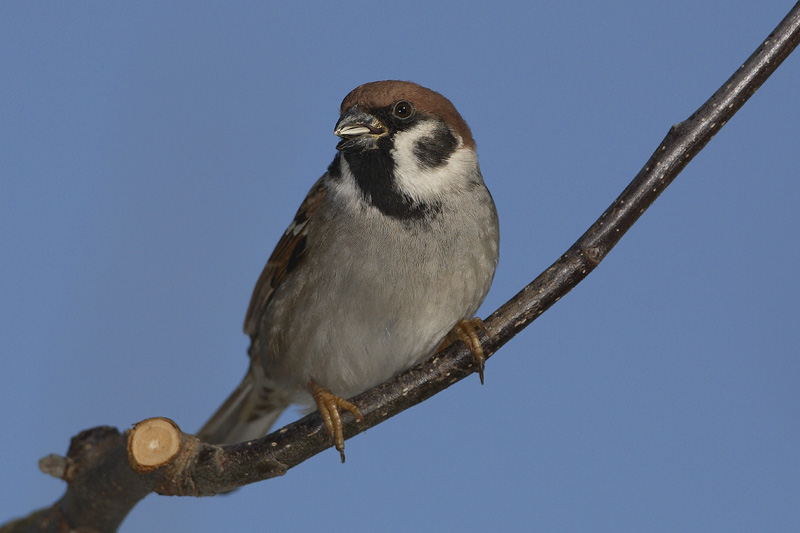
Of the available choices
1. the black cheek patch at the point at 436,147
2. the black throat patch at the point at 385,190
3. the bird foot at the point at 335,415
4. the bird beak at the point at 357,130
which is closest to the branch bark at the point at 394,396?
the bird foot at the point at 335,415

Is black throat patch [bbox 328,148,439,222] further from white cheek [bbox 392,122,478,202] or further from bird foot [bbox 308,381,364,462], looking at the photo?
bird foot [bbox 308,381,364,462]

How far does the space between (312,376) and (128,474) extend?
847 millimetres

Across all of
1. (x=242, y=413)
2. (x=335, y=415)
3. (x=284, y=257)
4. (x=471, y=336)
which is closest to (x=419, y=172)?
(x=471, y=336)

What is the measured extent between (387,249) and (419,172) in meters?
0.34

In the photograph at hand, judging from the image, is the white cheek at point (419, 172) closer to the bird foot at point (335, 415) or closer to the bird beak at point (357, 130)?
the bird beak at point (357, 130)

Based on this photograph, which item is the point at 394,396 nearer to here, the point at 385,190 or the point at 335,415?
the point at 335,415

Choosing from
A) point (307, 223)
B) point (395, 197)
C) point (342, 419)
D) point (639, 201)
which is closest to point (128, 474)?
point (342, 419)

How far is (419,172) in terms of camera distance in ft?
10.4

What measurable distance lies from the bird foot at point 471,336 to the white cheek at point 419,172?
53 centimetres

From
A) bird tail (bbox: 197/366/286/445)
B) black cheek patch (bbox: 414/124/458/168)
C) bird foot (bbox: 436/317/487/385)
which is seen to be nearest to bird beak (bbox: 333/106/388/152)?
black cheek patch (bbox: 414/124/458/168)

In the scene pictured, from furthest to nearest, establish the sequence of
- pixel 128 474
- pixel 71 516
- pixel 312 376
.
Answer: pixel 312 376 → pixel 71 516 → pixel 128 474

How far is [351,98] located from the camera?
10.4 ft

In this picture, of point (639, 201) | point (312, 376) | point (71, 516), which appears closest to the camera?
point (639, 201)

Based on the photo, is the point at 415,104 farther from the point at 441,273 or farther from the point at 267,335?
the point at 267,335
